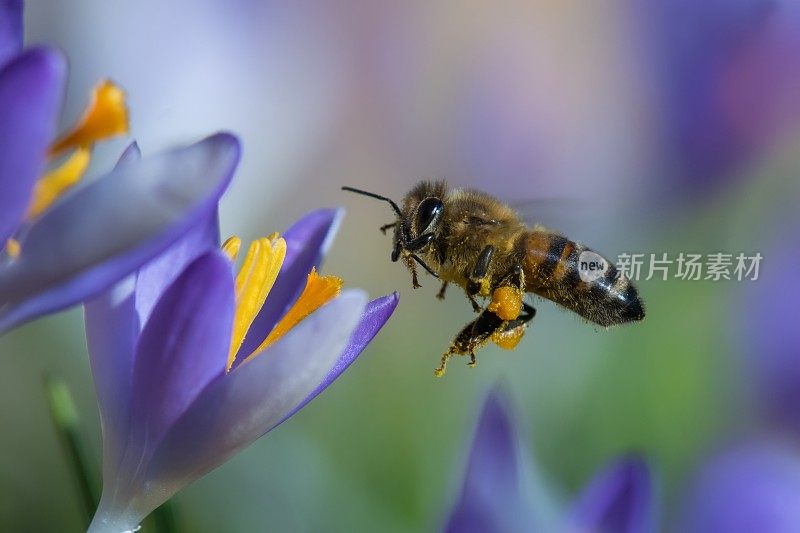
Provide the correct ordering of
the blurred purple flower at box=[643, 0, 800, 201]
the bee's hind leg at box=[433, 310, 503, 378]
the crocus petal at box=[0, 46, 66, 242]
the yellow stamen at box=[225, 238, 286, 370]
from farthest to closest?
the blurred purple flower at box=[643, 0, 800, 201] < the bee's hind leg at box=[433, 310, 503, 378] < the yellow stamen at box=[225, 238, 286, 370] < the crocus petal at box=[0, 46, 66, 242]

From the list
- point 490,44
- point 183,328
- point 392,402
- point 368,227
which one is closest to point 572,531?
point 183,328

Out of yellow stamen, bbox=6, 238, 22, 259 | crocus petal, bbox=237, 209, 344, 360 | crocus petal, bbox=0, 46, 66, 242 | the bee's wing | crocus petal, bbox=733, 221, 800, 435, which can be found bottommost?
crocus petal, bbox=733, 221, 800, 435

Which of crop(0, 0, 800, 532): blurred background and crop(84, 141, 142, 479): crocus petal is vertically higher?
crop(84, 141, 142, 479): crocus petal

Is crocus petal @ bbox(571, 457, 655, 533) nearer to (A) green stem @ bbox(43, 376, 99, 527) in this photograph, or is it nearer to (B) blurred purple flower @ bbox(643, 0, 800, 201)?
(A) green stem @ bbox(43, 376, 99, 527)

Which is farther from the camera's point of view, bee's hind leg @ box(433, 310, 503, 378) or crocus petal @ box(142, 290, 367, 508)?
bee's hind leg @ box(433, 310, 503, 378)

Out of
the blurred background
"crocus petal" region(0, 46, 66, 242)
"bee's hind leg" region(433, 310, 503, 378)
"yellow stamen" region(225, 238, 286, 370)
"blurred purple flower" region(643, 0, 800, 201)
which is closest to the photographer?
"crocus petal" region(0, 46, 66, 242)

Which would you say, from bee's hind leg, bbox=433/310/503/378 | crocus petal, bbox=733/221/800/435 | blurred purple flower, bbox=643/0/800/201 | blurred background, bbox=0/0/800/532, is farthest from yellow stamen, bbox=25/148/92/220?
blurred purple flower, bbox=643/0/800/201

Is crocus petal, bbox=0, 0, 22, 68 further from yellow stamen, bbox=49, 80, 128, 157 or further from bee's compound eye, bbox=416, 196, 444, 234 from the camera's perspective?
bee's compound eye, bbox=416, 196, 444, 234
